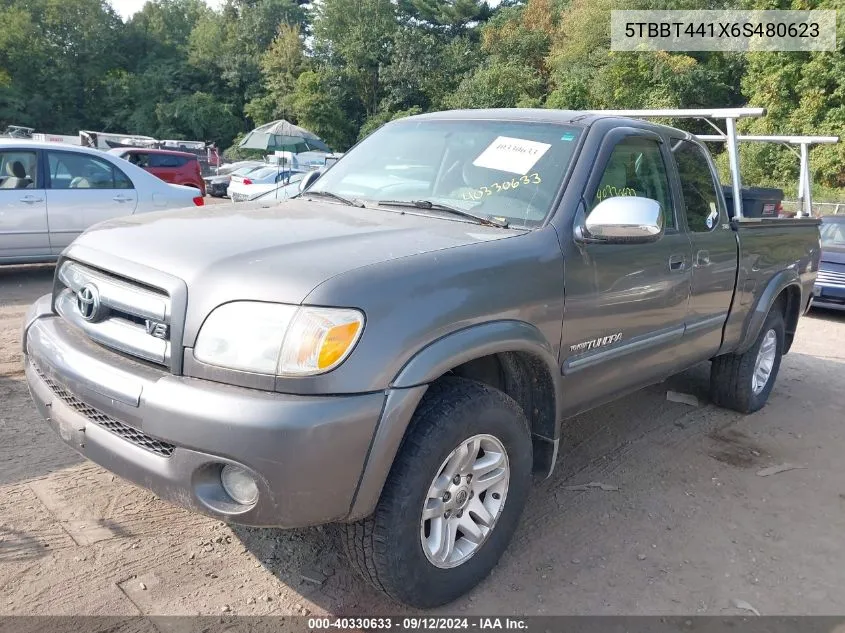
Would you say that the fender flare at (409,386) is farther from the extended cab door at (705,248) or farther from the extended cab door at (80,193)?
the extended cab door at (80,193)

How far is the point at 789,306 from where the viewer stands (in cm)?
539

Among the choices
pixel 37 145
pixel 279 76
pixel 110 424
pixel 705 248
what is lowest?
pixel 110 424

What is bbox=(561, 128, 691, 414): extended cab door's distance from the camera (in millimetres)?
3043

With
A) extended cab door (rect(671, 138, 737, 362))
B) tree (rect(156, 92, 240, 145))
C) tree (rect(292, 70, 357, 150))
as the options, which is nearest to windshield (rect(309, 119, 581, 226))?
extended cab door (rect(671, 138, 737, 362))

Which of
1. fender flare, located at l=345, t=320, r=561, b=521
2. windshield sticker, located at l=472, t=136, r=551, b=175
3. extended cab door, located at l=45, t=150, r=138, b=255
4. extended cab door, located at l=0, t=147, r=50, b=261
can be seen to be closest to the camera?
fender flare, located at l=345, t=320, r=561, b=521

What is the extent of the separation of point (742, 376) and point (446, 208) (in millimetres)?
2916

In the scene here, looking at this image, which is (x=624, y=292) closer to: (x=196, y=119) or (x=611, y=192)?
(x=611, y=192)

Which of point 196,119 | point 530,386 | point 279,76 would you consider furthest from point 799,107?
point 196,119

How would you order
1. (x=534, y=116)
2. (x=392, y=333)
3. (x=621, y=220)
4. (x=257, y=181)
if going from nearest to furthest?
(x=392, y=333)
(x=621, y=220)
(x=534, y=116)
(x=257, y=181)

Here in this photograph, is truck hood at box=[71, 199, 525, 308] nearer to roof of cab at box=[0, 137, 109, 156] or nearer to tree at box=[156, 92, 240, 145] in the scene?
roof of cab at box=[0, 137, 109, 156]

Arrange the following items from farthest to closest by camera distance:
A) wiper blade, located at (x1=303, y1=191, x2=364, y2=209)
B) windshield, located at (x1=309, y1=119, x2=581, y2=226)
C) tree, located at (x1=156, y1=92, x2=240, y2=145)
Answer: tree, located at (x1=156, y1=92, x2=240, y2=145) < wiper blade, located at (x1=303, y1=191, x2=364, y2=209) < windshield, located at (x1=309, y1=119, x2=581, y2=226)

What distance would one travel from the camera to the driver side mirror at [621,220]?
9.46ft

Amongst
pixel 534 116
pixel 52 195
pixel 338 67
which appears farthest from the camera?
pixel 338 67

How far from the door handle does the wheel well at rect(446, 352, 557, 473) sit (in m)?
1.13
